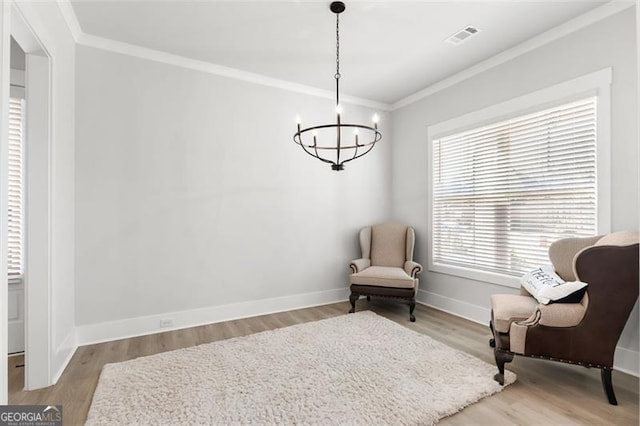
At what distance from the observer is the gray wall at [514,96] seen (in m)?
2.46

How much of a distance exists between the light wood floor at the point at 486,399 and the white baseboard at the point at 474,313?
9 cm

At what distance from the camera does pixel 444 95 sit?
160 inches

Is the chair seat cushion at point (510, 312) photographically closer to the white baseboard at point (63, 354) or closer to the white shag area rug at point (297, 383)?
the white shag area rug at point (297, 383)

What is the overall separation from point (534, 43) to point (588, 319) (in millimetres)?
2597

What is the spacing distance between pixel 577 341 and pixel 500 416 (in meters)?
0.74

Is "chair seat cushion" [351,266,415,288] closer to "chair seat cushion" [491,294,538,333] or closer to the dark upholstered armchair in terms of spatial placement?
"chair seat cushion" [491,294,538,333]

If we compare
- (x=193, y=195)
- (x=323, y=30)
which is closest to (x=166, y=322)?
(x=193, y=195)

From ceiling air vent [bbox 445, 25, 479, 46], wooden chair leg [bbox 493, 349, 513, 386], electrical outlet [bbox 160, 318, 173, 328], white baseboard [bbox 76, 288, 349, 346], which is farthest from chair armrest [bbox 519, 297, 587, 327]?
electrical outlet [bbox 160, 318, 173, 328]

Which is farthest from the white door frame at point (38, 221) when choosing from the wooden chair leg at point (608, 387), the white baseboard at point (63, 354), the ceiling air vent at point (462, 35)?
the wooden chair leg at point (608, 387)

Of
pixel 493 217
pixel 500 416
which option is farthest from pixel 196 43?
pixel 500 416

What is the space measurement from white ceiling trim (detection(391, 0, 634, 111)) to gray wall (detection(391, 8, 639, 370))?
44 mm

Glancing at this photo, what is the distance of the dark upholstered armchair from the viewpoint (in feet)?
6.56

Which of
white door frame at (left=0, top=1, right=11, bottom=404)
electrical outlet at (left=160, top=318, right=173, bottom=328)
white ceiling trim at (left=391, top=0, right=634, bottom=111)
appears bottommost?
electrical outlet at (left=160, top=318, right=173, bottom=328)

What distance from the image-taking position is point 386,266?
14.2 ft
